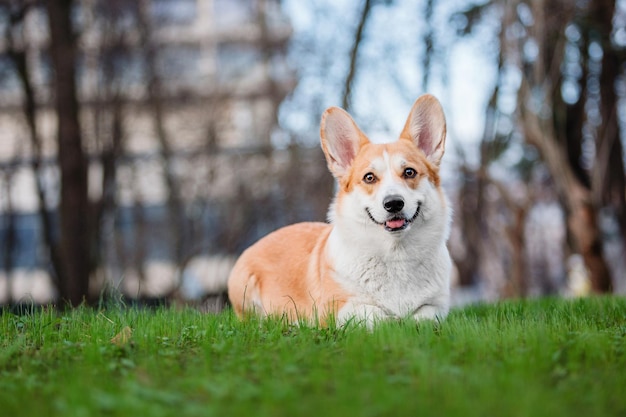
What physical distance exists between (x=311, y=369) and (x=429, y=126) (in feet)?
9.74

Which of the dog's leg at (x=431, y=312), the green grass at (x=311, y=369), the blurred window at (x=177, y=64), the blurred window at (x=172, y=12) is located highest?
the blurred window at (x=172, y=12)

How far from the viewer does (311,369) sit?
10.9ft

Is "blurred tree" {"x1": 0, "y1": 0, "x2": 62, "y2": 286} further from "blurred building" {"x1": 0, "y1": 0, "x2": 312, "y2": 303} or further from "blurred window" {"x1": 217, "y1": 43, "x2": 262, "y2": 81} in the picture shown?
"blurred window" {"x1": 217, "y1": 43, "x2": 262, "y2": 81}

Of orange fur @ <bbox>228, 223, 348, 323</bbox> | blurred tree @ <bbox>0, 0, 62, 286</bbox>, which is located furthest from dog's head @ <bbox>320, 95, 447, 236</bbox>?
blurred tree @ <bbox>0, 0, 62, 286</bbox>

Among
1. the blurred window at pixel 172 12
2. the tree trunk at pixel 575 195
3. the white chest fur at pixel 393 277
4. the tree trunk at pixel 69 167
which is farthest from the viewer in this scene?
the blurred window at pixel 172 12

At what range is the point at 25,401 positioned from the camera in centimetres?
288

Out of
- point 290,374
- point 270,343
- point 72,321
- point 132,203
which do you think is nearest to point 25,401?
point 290,374

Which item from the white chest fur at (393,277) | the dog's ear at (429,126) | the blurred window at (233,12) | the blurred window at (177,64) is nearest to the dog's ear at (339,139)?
the dog's ear at (429,126)

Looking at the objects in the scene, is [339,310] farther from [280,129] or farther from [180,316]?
[280,129]

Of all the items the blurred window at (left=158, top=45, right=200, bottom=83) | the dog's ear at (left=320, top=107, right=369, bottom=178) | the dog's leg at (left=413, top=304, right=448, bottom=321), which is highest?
the blurred window at (left=158, top=45, right=200, bottom=83)

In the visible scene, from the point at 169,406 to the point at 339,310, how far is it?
2.46m

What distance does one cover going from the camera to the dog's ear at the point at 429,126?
18.3 feet

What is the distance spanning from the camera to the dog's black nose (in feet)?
15.8

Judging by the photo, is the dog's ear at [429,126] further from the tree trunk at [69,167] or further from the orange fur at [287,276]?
the tree trunk at [69,167]
